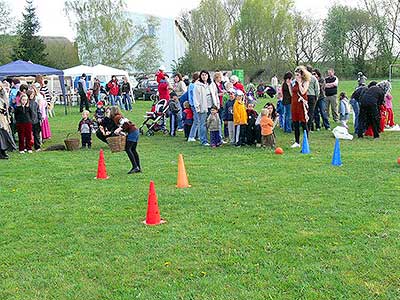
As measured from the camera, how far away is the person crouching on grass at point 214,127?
528 inches

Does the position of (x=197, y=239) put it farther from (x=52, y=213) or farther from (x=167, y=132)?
(x=167, y=132)

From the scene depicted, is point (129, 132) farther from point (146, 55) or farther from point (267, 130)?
point (146, 55)

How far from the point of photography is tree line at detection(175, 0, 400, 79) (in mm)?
57156

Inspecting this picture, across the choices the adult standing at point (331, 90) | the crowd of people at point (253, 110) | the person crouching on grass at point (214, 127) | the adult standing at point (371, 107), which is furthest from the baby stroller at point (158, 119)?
the adult standing at point (371, 107)

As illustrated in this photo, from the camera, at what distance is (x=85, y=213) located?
718 cm

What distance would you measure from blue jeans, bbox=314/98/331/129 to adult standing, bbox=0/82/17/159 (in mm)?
8584

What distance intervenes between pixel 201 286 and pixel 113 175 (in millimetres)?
5634

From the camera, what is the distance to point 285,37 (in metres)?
57.2

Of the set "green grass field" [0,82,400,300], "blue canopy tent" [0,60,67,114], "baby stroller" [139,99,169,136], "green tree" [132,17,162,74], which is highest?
"green tree" [132,17,162,74]

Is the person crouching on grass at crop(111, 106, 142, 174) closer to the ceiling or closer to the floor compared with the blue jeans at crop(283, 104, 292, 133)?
closer to the ceiling

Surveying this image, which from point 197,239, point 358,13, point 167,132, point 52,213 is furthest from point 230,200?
point 358,13

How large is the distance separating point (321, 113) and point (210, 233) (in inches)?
425

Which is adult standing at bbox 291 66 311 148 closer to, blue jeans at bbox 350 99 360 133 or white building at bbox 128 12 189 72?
blue jeans at bbox 350 99 360 133

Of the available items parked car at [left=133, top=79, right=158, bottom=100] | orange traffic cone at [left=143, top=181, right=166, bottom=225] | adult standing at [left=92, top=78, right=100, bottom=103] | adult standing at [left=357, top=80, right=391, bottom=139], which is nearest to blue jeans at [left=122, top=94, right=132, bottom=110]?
adult standing at [left=92, top=78, right=100, bottom=103]
